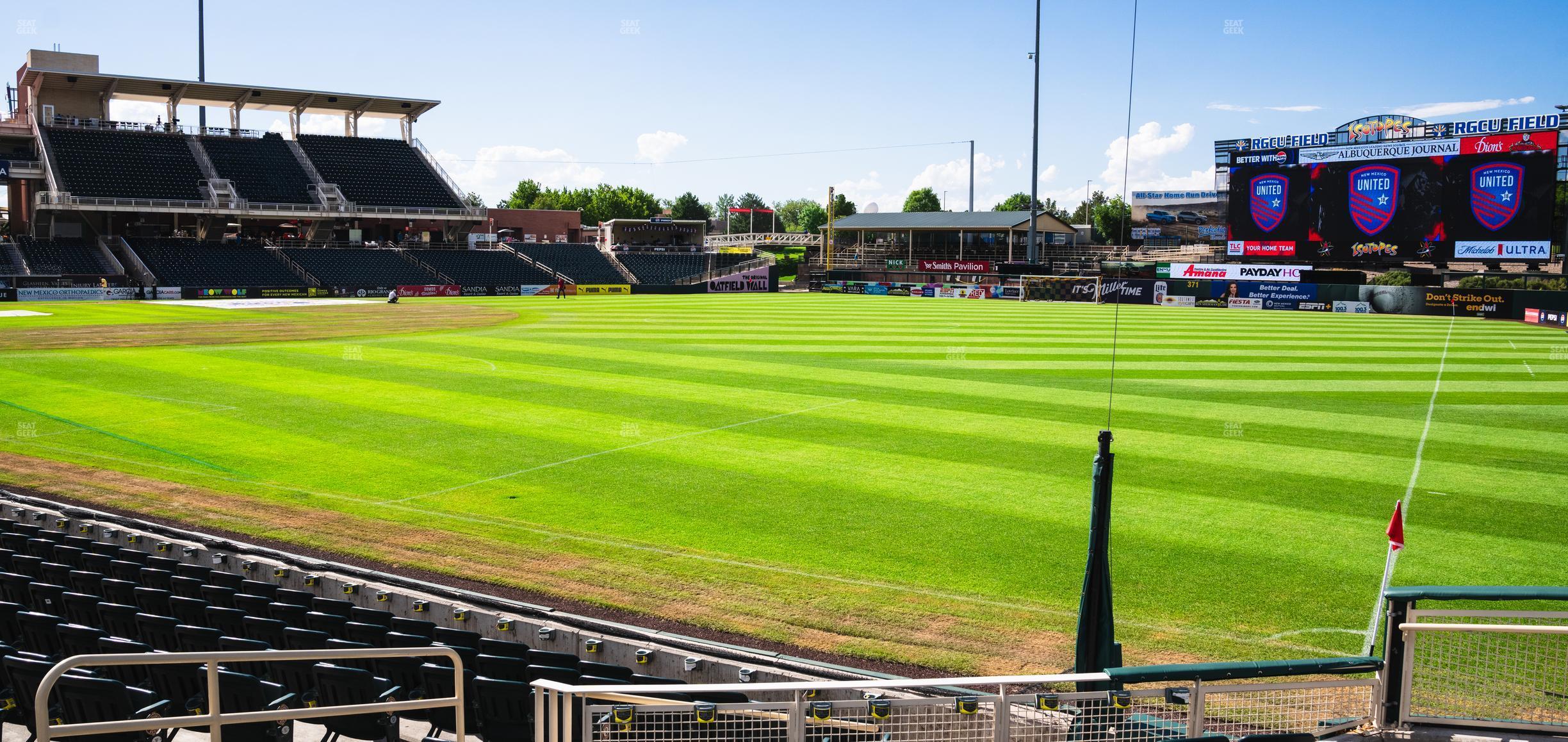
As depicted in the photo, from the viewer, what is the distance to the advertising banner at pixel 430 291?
65500 millimetres

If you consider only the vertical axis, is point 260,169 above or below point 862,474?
above

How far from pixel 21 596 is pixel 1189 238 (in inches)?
4020

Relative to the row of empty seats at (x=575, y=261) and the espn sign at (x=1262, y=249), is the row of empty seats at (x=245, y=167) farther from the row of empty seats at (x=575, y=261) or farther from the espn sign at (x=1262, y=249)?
the espn sign at (x=1262, y=249)

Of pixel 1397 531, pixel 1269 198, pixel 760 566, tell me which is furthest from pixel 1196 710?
pixel 1269 198

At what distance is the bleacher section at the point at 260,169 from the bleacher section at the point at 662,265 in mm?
24531

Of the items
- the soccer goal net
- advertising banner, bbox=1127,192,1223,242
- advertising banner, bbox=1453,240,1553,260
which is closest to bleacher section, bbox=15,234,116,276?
the soccer goal net

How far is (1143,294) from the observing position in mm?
65250

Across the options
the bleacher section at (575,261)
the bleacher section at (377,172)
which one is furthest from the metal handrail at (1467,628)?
the bleacher section at (377,172)

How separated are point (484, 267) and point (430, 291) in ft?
26.5

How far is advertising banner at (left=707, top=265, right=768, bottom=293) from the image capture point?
79625 mm

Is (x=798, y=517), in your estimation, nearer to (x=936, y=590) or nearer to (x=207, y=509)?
(x=936, y=590)

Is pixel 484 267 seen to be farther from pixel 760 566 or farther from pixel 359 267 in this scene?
pixel 760 566

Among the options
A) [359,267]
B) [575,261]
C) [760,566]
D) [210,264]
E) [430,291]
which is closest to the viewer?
[760,566]

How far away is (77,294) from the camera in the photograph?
54625mm
